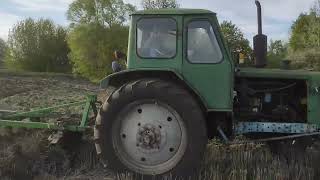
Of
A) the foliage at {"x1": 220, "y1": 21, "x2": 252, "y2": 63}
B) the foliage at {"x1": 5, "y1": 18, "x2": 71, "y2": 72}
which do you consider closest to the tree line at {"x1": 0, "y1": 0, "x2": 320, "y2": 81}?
Answer: the foliage at {"x1": 5, "y1": 18, "x2": 71, "y2": 72}

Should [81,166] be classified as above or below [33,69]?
below

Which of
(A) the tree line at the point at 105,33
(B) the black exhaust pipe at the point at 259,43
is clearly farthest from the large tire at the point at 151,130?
(A) the tree line at the point at 105,33

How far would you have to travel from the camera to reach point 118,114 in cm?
696

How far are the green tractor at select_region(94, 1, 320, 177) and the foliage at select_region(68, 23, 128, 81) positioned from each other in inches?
1186

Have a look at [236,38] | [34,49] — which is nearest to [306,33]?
[34,49]

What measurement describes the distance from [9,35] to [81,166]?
160 ft

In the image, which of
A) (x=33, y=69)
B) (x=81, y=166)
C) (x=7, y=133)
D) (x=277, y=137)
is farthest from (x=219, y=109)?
(x=33, y=69)

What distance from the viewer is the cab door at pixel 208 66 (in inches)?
275

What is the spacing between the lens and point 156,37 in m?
7.10

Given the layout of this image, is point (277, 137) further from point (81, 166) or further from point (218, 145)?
point (81, 166)

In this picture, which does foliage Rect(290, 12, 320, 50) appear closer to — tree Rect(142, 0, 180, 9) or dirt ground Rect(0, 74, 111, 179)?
tree Rect(142, 0, 180, 9)

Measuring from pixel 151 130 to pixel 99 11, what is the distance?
3524 centimetres

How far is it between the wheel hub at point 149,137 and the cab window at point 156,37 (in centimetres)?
99

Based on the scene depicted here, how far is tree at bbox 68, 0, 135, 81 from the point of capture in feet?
124
